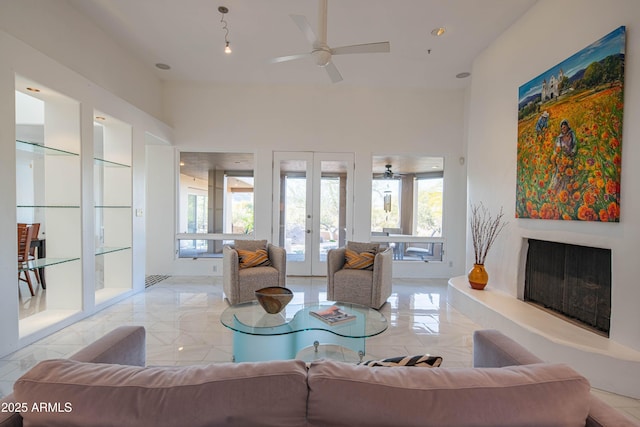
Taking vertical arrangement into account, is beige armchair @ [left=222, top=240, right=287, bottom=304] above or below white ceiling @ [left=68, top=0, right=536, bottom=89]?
below

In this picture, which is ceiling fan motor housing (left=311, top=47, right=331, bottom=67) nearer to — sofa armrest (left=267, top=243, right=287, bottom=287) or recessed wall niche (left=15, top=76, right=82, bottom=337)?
sofa armrest (left=267, top=243, right=287, bottom=287)

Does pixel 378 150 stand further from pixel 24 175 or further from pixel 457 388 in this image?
pixel 24 175

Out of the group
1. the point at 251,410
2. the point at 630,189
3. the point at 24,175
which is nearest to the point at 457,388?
the point at 251,410

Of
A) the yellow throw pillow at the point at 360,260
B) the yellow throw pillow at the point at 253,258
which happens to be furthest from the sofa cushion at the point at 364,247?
the yellow throw pillow at the point at 253,258

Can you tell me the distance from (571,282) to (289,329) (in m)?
2.72

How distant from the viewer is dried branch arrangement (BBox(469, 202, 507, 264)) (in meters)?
3.73

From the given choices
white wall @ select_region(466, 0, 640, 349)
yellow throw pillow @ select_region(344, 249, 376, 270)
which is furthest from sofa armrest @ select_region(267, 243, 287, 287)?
white wall @ select_region(466, 0, 640, 349)

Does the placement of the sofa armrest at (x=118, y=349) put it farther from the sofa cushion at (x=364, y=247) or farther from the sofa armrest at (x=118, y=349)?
the sofa cushion at (x=364, y=247)

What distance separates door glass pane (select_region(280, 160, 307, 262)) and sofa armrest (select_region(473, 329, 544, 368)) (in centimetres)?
423

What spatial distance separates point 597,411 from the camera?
2.89 feet

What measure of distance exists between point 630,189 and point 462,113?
3.69 metres

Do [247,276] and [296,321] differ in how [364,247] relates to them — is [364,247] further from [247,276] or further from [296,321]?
[296,321]

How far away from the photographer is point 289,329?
2.24 metres

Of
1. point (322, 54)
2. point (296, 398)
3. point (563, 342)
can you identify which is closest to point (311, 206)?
point (322, 54)
